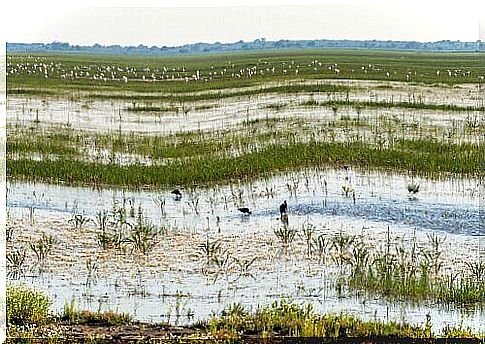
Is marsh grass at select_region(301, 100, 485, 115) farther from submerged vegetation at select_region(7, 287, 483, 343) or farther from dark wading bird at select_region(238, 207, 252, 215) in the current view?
submerged vegetation at select_region(7, 287, 483, 343)

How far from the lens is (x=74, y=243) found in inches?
344

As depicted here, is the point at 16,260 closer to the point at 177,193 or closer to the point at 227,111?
the point at 177,193

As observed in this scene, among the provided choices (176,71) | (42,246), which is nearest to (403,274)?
(176,71)

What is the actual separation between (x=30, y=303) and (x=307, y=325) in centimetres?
207

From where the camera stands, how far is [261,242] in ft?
28.4

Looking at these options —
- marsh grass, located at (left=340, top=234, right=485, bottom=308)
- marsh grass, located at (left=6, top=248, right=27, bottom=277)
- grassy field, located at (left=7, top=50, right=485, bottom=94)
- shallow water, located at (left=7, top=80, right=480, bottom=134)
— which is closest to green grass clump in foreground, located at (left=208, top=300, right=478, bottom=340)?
marsh grass, located at (left=340, top=234, right=485, bottom=308)

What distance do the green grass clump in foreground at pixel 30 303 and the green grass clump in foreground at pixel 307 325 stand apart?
4.16 ft

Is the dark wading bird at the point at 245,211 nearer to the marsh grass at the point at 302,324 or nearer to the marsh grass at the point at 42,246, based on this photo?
the marsh grass at the point at 302,324

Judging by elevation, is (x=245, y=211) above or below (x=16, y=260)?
above

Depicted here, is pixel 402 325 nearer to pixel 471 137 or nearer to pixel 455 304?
pixel 455 304

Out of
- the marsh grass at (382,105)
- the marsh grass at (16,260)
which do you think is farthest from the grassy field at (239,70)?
the marsh grass at (16,260)

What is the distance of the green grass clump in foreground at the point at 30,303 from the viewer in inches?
342

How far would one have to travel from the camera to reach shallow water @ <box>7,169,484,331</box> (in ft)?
28.2

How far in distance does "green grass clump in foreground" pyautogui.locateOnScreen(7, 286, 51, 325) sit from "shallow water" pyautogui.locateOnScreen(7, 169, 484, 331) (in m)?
0.07
